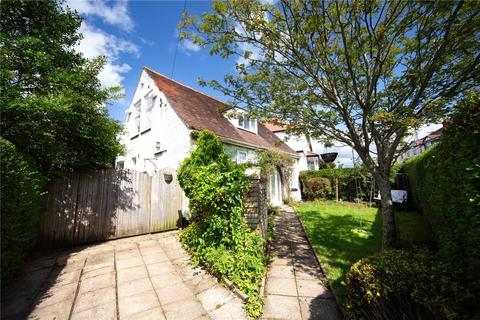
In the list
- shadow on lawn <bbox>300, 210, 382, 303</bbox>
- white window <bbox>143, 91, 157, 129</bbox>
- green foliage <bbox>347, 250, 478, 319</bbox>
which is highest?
white window <bbox>143, 91, 157, 129</bbox>

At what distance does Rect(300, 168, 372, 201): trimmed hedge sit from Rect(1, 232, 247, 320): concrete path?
14.4m

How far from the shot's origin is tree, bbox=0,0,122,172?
482cm

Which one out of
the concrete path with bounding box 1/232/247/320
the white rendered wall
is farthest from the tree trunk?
the white rendered wall

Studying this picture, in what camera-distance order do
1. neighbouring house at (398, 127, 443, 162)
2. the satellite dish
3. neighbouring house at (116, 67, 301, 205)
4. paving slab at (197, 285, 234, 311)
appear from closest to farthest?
1. paving slab at (197, 285, 234, 311)
2. neighbouring house at (398, 127, 443, 162)
3. neighbouring house at (116, 67, 301, 205)
4. the satellite dish

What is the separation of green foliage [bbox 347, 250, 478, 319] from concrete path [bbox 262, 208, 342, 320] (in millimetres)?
920

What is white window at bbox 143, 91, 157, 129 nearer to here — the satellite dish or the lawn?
the lawn

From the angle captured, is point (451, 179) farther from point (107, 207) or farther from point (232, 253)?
point (107, 207)

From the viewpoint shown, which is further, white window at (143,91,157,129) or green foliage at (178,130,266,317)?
white window at (143,91,157,129)

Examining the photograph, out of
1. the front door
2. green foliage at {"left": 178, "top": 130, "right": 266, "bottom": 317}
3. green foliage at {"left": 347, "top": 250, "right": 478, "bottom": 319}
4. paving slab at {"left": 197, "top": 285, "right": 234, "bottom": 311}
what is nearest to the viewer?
green foliage at {"left": 347, "top": 250, "right": 478, "bottom": 319}

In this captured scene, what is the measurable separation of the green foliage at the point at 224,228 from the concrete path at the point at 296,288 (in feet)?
1.32

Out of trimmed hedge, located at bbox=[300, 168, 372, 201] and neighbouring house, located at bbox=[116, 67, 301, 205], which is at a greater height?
neighbouring house, located at bbox=[116, 67, 301, 205]

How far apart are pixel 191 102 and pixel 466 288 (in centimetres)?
1293

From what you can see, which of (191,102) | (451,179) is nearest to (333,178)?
(191,102)

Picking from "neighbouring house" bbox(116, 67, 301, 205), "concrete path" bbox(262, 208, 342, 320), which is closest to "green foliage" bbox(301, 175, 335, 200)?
"neighbouring house" bbox(116, 67, 301, 205)
